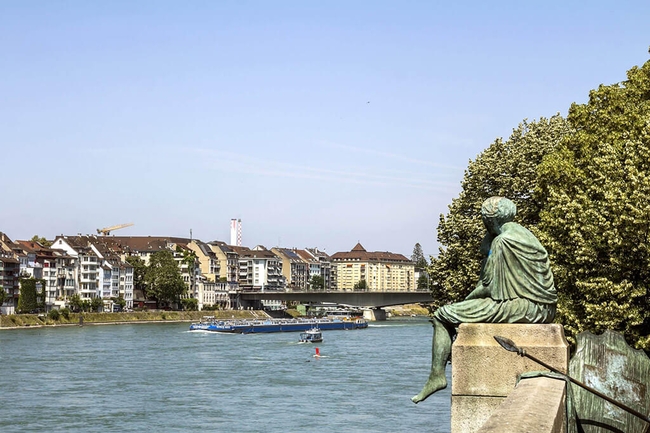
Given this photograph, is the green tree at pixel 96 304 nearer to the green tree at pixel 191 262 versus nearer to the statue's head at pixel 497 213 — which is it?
the green tree at pixel 191 262

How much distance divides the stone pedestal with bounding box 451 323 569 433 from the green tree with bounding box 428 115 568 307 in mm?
26817

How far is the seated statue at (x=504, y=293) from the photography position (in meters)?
8.28

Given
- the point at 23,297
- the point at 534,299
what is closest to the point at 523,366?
the point at 534,299

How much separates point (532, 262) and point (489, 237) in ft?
2.01

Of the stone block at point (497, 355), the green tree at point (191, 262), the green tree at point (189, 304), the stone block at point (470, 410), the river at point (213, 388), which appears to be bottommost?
the river at point (213, 388)

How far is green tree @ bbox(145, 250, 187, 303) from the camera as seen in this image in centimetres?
14925

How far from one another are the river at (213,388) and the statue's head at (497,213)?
77.0 ft

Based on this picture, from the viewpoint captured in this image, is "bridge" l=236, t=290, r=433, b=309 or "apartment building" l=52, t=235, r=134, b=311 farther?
"apartment building" l=52, t=235, r=134, b=311

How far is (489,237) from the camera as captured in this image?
8.96 metres

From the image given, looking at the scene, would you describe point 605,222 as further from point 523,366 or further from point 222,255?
point 222,255

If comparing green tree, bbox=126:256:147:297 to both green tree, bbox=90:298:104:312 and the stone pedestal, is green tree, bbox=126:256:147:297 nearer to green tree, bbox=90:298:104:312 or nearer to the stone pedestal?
green tree, bbox=90:298:104:312

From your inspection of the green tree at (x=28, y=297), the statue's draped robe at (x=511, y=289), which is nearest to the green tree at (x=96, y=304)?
the green tree at (x=28, y=297)

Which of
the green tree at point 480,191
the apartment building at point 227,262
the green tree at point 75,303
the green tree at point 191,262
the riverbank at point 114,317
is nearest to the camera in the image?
the green tree at point 480,191

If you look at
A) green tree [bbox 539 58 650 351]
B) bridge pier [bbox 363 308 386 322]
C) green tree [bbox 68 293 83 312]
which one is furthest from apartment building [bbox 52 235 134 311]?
green tree [bbox 539 58 650 351]
